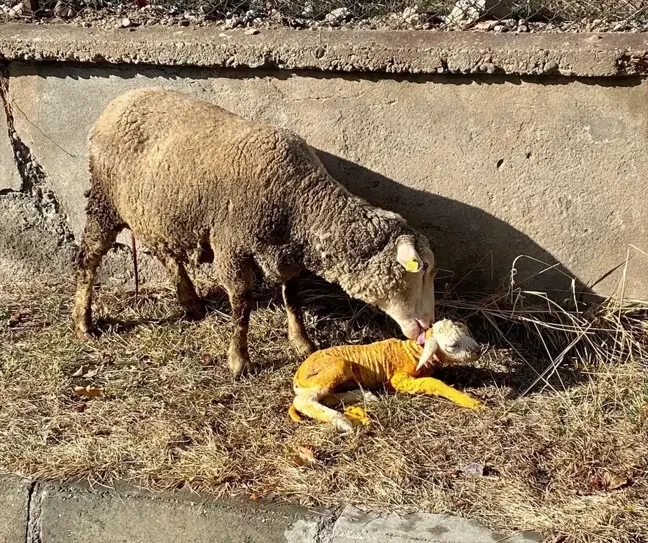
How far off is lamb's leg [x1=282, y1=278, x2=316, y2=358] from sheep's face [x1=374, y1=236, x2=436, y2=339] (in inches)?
18.0

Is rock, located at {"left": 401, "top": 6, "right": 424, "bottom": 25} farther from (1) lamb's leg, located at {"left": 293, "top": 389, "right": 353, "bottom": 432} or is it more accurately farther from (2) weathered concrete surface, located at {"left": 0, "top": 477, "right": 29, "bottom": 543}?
(2) weathered concrete surface, located at {"left": 0, "top": 477, "right": 29, "bottom": 543}

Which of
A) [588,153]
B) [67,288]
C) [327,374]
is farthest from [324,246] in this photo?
[67,288]

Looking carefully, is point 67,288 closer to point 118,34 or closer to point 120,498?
point 118,34

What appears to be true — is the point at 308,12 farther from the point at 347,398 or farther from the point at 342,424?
the point at 342,424

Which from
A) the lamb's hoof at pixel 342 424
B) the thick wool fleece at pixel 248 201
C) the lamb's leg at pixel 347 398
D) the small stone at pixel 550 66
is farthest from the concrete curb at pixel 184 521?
the small stone at pixel 550 66

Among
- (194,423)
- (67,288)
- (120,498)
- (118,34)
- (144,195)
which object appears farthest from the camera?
(67,288)

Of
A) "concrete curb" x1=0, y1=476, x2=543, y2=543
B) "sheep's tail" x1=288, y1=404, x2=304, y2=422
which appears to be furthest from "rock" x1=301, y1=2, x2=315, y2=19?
"concrete curb" x1=0, y1=476, x2=543, y2=543

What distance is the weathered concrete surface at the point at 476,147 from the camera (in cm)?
424

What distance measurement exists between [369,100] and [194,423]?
5.54 feet

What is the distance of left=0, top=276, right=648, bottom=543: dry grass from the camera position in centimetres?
339

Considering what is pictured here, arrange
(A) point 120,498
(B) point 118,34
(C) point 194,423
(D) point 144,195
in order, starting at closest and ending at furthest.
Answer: (A) point 120,498, (C) point 194,423, (D) point 144,195, (B) point 118,34

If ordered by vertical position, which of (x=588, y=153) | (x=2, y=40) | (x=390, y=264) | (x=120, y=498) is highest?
(x=2, y=40)

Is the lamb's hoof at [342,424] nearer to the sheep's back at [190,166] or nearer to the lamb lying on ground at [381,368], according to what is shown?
the lamb lying on ground at [381,368]

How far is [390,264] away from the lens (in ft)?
13.0
